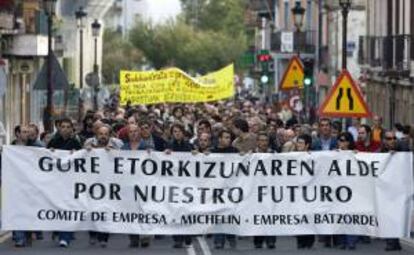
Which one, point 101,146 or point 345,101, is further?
point 345,101

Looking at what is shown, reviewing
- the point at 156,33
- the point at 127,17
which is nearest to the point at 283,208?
the point at 156,33

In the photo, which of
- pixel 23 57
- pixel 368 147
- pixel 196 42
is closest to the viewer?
pixel 368 147

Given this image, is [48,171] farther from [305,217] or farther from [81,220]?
[305,217]

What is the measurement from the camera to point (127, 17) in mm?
180875

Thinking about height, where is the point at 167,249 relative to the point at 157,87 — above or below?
below

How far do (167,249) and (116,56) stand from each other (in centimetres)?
9785

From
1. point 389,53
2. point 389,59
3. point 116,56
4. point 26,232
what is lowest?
point 26,232

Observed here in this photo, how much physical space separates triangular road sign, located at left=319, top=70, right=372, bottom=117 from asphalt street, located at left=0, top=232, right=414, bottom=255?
5.71 meters

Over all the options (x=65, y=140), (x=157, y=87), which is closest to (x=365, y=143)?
(x=65, y=140)

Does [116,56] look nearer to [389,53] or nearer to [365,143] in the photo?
[389,53]

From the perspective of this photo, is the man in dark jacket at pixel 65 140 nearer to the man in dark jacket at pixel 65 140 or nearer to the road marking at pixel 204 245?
the man in dark jacket at pixel 65 140

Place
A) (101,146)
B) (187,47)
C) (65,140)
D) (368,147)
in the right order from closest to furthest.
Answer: (101,146) < (65,140) < (368,147) < (187,47)

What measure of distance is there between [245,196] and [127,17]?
522 feet

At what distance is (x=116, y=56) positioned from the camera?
120 meters
